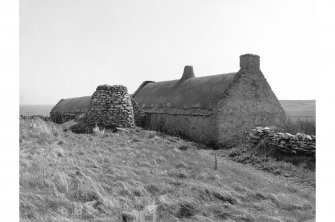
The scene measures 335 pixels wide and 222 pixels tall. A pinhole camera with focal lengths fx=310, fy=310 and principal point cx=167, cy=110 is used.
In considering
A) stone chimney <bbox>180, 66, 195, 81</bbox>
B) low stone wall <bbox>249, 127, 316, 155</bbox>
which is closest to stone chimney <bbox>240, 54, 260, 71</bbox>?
low stone wall <bbox>249, 127, 316, 155</bbox>

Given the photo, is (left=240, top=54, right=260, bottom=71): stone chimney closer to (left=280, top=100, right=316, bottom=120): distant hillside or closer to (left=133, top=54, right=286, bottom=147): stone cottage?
(left=133, top=54, right=286, bottom=147): stone cottage

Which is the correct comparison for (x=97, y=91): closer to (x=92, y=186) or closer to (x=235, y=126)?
(x=235, y=126)

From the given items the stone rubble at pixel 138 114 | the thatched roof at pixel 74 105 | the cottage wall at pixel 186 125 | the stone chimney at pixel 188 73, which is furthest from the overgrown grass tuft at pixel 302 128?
the thatched roof at pixel 74 105

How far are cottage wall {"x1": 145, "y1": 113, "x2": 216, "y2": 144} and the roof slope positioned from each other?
2.33ft

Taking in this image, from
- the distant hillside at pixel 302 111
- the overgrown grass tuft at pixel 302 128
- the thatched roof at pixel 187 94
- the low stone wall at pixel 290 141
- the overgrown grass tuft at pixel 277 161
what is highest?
the thatched roof at pixel 187 94

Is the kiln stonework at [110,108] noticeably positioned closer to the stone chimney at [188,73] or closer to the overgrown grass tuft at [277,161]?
the overgrown grass tuft at [277,161]

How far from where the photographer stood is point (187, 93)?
77.2 feet

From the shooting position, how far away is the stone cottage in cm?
1873

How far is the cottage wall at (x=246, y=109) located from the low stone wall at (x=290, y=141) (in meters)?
4.36

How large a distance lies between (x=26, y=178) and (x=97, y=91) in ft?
39.3

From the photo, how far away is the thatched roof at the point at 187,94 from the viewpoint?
2005 cm

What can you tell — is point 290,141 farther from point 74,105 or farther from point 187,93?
point 74,105

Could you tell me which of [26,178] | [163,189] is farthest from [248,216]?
[26,178]

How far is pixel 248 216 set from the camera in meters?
6.11
